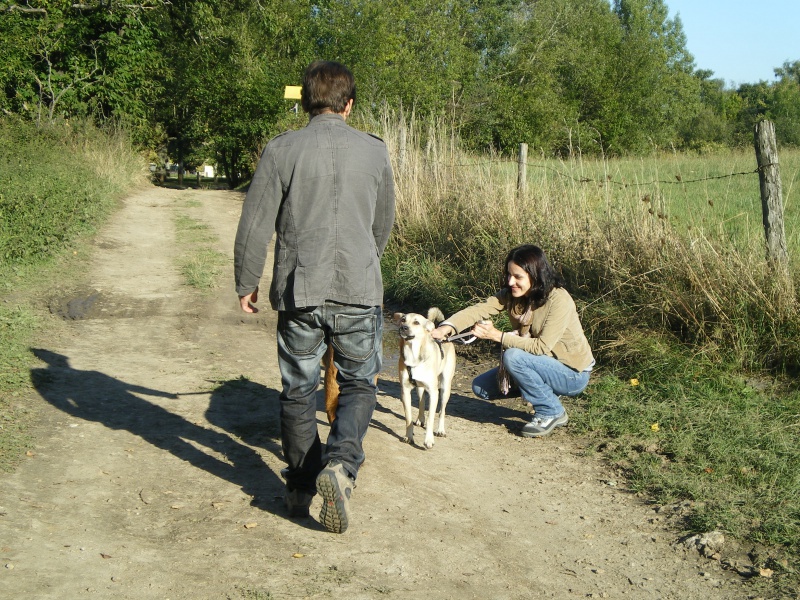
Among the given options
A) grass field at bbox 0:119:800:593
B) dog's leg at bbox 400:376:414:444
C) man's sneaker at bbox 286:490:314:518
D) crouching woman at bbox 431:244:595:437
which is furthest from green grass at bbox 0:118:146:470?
crouching woman at bbox 431:244:595:437

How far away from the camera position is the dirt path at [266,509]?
3510mm

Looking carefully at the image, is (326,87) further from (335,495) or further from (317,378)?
A: (335,495)

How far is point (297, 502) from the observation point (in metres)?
4.04

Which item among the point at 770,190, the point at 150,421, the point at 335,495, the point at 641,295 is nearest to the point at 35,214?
the point at 150,421

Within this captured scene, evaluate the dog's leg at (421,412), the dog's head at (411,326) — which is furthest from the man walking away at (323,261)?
the dog's leg at (421,412)

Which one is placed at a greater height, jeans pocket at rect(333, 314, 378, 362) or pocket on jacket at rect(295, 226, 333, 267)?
pocket on jacket at rect(295, 226, 333, 267)

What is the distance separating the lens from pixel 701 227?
6949 millimetres

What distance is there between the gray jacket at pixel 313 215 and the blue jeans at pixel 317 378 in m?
0.10

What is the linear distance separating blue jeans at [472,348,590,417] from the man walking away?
1.99 meters

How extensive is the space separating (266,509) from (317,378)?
826 mm

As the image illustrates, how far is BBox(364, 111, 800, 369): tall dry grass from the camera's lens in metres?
6.42

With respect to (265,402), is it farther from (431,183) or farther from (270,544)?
(431,183)

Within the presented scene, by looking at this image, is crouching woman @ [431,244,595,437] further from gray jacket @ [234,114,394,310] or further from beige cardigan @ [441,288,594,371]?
gray jacket @ [234,114,394,310]

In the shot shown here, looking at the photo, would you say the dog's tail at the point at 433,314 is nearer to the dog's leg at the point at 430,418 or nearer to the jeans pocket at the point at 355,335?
the dog's leg at the point at 430,418
